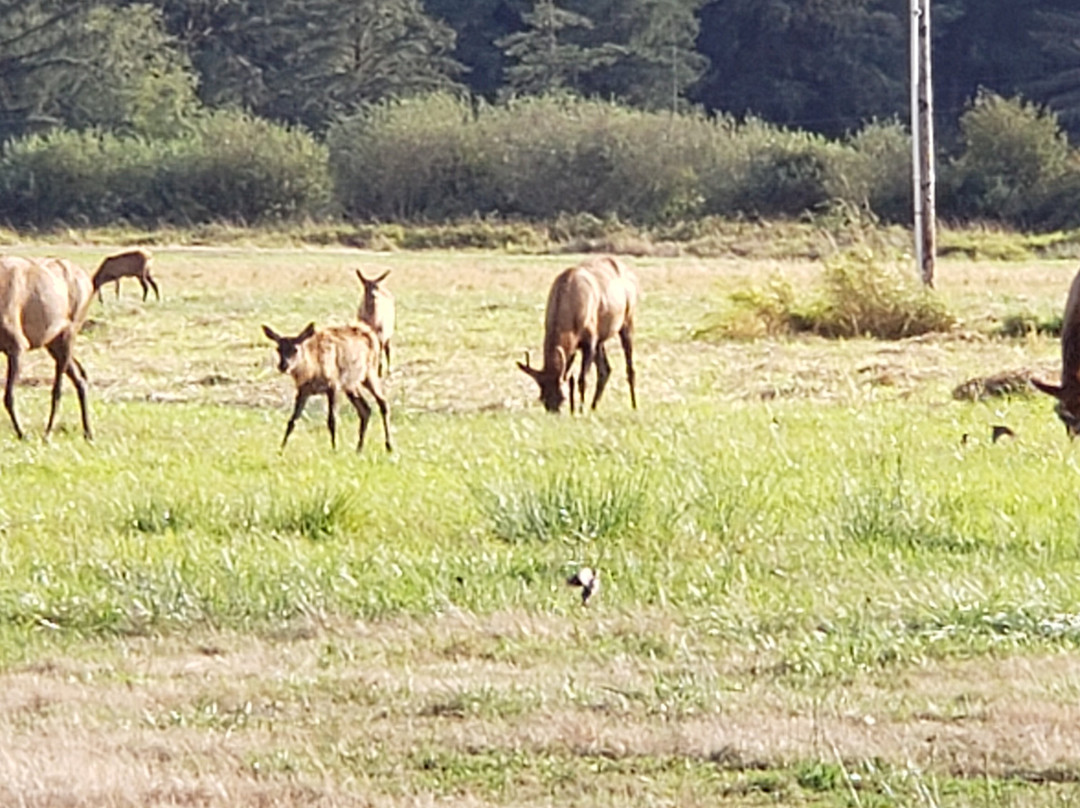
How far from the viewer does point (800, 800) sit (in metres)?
5.96

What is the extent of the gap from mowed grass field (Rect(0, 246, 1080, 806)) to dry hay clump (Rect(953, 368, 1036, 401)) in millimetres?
355

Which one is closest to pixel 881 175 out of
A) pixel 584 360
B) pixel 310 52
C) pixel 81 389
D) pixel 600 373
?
pixel 310 52

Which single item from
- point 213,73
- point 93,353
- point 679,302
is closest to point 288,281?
point 679,302

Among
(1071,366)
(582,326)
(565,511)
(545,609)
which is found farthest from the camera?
(582,326)

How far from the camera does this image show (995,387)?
1803cm

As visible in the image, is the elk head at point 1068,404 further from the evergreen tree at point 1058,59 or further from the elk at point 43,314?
the evergreen tree at point 1058,59

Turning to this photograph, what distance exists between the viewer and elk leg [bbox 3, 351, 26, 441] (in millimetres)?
15344

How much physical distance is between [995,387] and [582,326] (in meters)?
3.43

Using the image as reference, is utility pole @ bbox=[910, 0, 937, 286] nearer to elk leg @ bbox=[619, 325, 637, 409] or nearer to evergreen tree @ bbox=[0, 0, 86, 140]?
elk leg @ bbox=[619, 325, 637, 409]

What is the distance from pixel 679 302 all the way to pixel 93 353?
417 inches

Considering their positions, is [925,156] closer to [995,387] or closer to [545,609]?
[995,387]

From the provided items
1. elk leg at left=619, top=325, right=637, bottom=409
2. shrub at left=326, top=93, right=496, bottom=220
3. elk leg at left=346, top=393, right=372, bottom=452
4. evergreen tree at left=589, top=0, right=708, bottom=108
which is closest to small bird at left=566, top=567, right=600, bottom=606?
elk leg at left=346, top=393, right=372, bottom=452

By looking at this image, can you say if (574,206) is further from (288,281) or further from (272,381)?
(272,381)

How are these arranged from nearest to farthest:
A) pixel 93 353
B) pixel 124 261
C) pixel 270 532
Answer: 1. pixel 270 532
2. pixel 93 353
3. pixel 124 261
